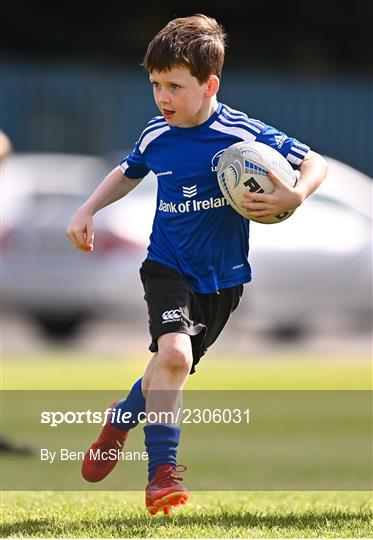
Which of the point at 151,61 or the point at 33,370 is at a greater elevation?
the point at 33,370

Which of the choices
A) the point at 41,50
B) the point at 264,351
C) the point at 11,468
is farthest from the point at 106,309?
the point at 41,50

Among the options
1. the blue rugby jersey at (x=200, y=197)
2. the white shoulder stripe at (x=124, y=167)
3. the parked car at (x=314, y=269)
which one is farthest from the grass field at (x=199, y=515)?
the parked car at (x=314, y=269)

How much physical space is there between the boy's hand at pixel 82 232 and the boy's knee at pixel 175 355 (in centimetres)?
54

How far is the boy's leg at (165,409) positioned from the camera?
523 centimetres

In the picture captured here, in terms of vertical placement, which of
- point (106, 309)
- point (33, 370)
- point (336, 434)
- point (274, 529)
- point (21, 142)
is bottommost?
point (274, 529)

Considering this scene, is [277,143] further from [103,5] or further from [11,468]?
[103,5]

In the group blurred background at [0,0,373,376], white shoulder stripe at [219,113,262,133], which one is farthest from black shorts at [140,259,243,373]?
blurred background at [0,0,373,376]

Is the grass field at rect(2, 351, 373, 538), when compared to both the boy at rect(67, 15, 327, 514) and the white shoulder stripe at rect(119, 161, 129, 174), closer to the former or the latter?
the boy at rect(67, 15, 327, 514)

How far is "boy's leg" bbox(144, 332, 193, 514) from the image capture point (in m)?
5.23

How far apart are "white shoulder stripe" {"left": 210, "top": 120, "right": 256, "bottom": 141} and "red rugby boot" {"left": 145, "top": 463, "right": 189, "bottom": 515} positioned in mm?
1356

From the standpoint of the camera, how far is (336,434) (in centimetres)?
895

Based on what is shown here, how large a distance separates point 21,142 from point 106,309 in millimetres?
10196

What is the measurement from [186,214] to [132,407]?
0.91 m

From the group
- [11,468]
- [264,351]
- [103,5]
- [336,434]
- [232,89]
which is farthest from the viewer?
[103,5]
